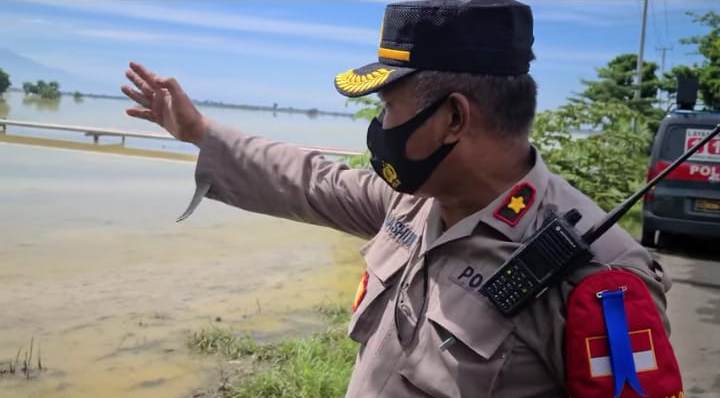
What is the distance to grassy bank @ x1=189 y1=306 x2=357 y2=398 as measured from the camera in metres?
4.13

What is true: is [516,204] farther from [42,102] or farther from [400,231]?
[42,102]

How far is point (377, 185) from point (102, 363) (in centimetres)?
332

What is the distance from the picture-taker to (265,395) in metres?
4.11

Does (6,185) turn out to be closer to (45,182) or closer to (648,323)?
(45,182)

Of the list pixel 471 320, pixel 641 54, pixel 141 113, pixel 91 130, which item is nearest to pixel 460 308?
pixel 471 320

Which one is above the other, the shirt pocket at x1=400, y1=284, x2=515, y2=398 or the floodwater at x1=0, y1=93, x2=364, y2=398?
the shirt pocket at x1=400, y1=284, x2=515, y2=398

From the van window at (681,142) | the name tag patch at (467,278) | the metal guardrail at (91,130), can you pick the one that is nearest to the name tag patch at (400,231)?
the name tag patch at (467,278)

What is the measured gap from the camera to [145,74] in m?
2.17

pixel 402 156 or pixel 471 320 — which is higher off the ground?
pixel 402 156

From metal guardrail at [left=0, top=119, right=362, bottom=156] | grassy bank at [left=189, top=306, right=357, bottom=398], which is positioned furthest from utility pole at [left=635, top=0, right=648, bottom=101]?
grassy bank at [left=189, top=306, right=357, bottom=398]

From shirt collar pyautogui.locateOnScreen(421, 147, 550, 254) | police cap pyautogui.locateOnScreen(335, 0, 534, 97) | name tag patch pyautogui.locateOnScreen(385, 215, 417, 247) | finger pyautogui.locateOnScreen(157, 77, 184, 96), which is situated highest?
police cap pyautogui.locateOnScreen(335, 0, 534, 97)

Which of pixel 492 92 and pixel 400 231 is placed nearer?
pixel 492 92

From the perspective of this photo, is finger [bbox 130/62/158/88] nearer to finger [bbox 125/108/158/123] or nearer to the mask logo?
finger [bbox 125/108/158/123]

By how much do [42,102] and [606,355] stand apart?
41.0 meters
